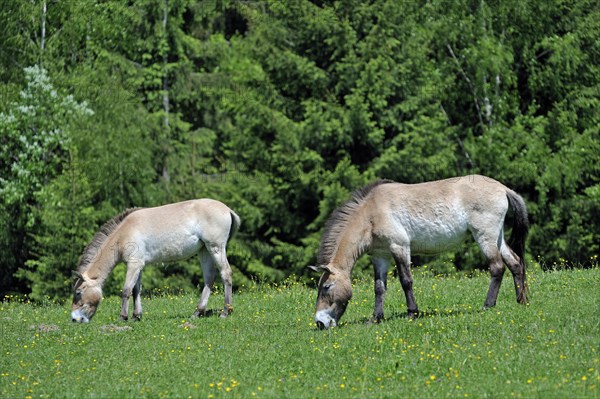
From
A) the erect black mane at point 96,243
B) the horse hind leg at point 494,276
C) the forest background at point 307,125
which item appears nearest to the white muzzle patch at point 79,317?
the erect black mane at point 96,243

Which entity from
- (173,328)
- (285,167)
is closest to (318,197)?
(285,167)

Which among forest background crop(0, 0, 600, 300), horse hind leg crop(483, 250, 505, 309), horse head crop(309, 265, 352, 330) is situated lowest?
forest background crop(0, 0, 600, 300)

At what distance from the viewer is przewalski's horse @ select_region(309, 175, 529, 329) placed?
48.8ft

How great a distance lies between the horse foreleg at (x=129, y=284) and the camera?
55.9ft

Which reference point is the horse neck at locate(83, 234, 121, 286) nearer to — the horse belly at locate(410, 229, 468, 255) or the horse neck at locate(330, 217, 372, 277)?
the horse neck at locate(330, 217, 372, 277)

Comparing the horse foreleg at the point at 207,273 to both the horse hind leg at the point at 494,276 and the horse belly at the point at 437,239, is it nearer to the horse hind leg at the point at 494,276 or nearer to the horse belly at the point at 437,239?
the horse belly at the point at 437,239

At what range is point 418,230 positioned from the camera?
593 inches

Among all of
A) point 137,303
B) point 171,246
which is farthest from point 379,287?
point 137,303

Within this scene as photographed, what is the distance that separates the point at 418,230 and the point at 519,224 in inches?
65.6

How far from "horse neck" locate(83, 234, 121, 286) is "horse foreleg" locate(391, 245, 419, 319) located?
554cm

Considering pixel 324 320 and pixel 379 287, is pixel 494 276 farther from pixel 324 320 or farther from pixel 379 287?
pixel 324 320

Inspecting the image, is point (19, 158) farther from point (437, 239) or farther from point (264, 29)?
point (437, 239)

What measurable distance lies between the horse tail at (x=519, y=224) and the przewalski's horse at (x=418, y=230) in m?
0.02

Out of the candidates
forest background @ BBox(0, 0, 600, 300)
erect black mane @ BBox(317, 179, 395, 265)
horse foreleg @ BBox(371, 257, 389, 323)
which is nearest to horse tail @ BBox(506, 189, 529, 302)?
horse foreleg @ BBox(371, 257, 389, 323)
